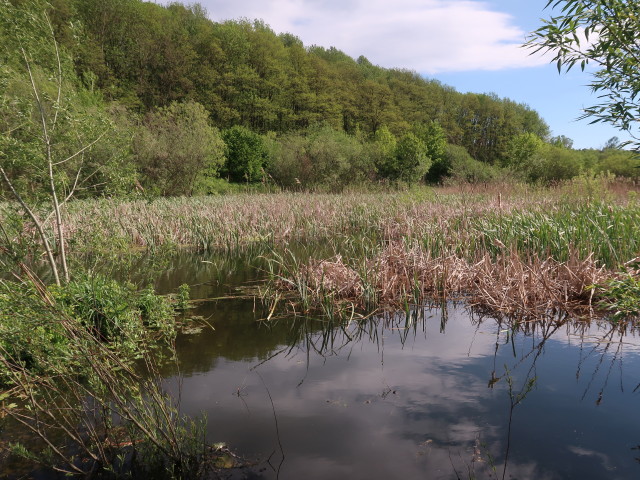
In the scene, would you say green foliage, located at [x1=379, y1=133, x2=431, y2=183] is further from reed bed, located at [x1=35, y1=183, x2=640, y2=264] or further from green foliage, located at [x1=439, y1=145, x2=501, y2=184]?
reed bed, located at [x1=35, y1=183, x2=640, y2=264]

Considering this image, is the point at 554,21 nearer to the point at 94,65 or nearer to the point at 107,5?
the point at 94,65

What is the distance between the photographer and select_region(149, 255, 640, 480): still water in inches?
126

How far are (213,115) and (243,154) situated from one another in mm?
11584

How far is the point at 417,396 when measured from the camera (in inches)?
162

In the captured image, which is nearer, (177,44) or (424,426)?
(424,426)

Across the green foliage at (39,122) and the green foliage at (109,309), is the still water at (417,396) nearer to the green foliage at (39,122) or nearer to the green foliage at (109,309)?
the green foliage at (109,309)

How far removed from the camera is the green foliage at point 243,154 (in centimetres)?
3491

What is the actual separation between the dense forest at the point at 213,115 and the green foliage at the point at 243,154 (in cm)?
11

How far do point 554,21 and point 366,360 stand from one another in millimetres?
3507

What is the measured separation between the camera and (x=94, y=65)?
127 ft

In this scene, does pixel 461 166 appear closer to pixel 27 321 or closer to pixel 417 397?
pixel 417 397

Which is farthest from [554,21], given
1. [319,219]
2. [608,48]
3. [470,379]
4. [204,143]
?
[204,143]

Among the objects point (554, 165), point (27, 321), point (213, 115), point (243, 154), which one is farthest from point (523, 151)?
point (27, 321)

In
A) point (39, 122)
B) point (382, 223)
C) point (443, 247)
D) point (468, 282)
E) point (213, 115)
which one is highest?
point (213, 115)
